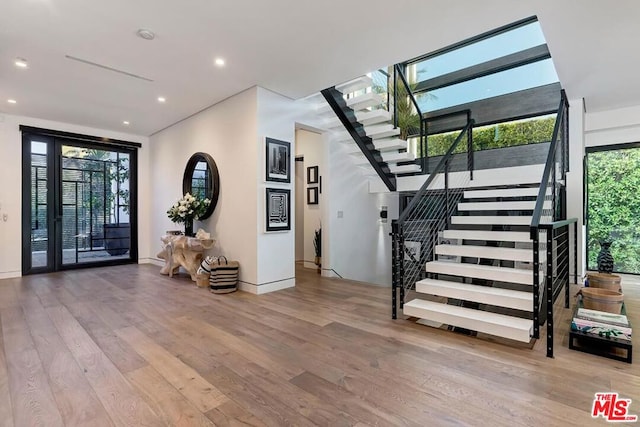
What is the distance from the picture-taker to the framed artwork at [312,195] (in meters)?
6.51

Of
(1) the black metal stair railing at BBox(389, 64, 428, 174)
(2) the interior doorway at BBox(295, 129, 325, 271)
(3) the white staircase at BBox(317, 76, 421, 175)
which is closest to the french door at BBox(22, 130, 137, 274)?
(2) the interior doorway at BBox(295, 129, 325, 271)

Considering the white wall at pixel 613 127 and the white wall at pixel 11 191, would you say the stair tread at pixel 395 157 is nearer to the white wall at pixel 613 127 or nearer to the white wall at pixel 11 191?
the white wall at pixel 613 127

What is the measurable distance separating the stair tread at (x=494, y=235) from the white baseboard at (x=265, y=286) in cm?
235

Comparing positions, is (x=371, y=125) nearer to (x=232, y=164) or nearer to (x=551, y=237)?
(x=232, y=164)

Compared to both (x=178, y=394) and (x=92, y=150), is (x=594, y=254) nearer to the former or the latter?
(x=178, y=394)

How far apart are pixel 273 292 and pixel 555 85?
18.0 feet

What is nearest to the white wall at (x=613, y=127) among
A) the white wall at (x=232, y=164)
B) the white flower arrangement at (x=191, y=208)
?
the white wall at (x=232, y=164)

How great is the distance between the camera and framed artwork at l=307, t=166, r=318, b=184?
628cm

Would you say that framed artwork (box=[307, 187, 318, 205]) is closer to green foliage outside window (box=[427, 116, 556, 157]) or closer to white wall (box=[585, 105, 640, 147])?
green foliage outside window (box=[427, 116, 556, 157])

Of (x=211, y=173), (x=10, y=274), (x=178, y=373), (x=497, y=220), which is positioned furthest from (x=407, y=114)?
(x=10, y=274)

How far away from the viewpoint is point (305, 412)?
A: 1737 mm

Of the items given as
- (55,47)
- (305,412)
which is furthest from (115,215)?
(305,412)

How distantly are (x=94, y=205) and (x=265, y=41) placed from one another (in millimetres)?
5445

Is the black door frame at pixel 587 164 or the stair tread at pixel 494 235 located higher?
the black door frame at pixel 587 164
